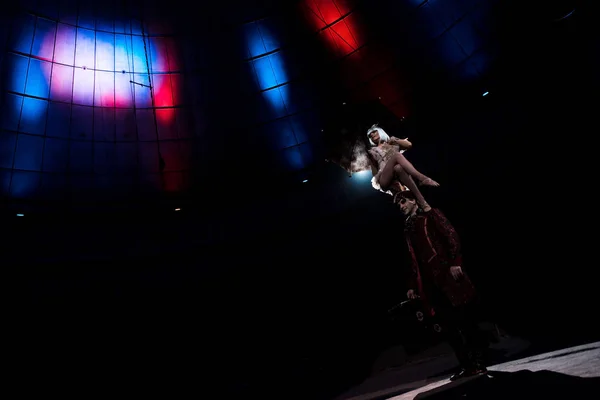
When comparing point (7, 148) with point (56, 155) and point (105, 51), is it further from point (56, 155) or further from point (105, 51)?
point (105, 51)

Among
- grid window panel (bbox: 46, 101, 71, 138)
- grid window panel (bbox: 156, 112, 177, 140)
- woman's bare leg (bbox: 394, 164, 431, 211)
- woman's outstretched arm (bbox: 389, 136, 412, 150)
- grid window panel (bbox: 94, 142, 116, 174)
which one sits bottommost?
woman's bare leg (bbox: 394, 164, 431, 211)

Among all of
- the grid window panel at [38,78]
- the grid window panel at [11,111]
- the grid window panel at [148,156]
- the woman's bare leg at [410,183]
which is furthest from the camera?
the grid window panel at [148,156]

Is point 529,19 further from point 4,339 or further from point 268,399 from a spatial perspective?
point 4,339

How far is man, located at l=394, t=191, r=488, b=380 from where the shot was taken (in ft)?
9.35

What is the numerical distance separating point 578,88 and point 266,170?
8330 mm

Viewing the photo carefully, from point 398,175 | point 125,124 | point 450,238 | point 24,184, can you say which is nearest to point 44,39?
point 125,124

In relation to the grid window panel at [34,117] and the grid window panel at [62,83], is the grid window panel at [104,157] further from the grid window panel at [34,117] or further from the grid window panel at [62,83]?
the grid window panel at [62,83]

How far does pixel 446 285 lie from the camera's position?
9.42ft

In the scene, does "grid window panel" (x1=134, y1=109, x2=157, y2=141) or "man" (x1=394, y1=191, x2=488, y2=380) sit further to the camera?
"grid window panel" (x1=134, y1=109, x2=157, y2=141)

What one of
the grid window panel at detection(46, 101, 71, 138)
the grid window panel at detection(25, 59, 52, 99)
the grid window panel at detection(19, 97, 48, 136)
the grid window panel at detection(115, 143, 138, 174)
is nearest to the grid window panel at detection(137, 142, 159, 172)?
the grid window panel at detection(115, 143, 138, 174)

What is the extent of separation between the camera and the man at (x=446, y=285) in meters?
2.85

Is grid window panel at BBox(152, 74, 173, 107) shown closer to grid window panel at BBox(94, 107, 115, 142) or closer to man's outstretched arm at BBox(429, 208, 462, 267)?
grid window panel at BBox(94, 107, 115, 142)

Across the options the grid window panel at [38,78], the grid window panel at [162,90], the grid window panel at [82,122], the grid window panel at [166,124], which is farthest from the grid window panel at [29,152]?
the grid window panel at [162,90]

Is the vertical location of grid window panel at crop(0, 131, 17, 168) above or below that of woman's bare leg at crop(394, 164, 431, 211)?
above
